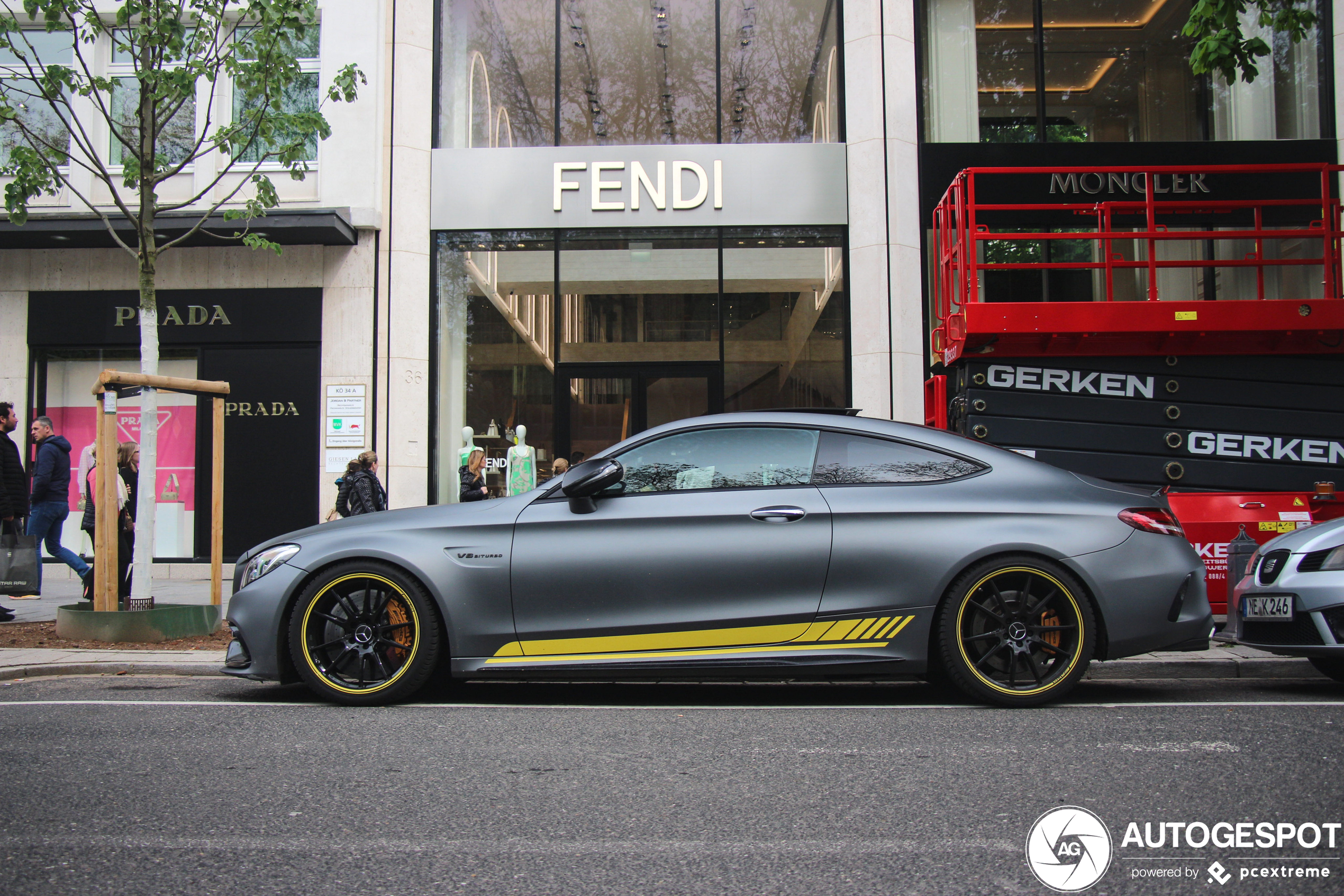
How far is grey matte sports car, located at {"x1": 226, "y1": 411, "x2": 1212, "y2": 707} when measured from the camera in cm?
488

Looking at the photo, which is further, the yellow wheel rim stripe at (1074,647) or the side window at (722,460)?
the side window at (722,460)

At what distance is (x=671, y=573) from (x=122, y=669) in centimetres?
406

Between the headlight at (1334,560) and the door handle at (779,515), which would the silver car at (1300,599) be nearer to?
the headlight at (1334,560)

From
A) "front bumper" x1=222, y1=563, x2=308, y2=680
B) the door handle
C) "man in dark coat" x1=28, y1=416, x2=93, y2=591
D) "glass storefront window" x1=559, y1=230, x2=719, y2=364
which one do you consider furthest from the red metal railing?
"man in dark coat" x1=28, y1=416, x2=93, y2=591

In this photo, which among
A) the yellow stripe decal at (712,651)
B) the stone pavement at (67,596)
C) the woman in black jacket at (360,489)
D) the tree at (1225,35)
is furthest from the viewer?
the woman in black jacket at (360,489)

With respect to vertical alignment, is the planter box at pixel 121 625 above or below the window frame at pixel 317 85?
below

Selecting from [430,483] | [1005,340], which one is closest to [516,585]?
[1005,340]

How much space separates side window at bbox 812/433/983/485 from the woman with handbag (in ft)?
22.8

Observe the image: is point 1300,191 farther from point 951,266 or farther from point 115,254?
point 115,254

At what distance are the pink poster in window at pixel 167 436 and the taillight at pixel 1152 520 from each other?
38.5 ft

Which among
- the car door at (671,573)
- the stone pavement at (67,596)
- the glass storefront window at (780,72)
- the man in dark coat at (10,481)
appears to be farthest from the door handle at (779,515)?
the glass storefront window at (780,72)

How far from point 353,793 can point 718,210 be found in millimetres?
10406

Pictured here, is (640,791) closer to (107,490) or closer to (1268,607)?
(1268,607)

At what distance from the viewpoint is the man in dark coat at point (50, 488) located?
1009 cm
